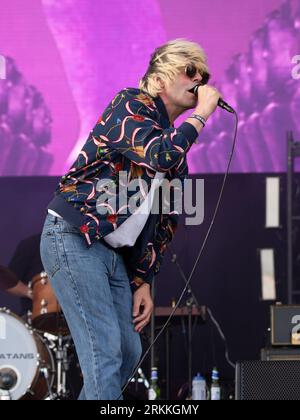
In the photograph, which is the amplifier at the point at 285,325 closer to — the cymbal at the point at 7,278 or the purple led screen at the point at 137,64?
the purple led screen at the point at 137,64

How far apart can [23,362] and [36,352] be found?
0.12 metres

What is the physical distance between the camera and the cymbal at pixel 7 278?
255 inches

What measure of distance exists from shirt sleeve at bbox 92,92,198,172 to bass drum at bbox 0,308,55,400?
11.7 ft

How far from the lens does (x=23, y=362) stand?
255 inches

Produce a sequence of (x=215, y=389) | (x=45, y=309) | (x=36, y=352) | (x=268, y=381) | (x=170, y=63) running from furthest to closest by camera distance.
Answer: (x=36, y=352) → (x=45, y=309) → (x=215, y=389) → (x=170, y=63) → (x=268, y=381)

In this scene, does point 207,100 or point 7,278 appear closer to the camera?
point 207,100

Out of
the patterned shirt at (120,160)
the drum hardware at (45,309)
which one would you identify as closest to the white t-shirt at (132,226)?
the patterned shirt at (120,160)

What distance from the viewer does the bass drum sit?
20.9 ft

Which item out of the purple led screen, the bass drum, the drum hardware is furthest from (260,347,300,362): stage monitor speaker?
the bass drum

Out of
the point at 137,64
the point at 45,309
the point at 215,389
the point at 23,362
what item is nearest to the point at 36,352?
the point at 23,362

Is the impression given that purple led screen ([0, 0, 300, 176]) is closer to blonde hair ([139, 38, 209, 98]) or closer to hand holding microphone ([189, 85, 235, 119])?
blonde hair ([139, 38, 209, 98])

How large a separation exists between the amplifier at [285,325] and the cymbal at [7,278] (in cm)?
243

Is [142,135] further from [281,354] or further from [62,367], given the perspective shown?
[62,367]

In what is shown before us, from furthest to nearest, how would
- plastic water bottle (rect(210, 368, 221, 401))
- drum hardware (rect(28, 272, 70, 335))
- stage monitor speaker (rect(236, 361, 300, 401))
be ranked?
drum hardware (rect(28, 272, 70, 335)), plastic water bottle (rect(210, 368, 221, 401)), stage monitor speaker (rect(236, 361, 300, 401))
